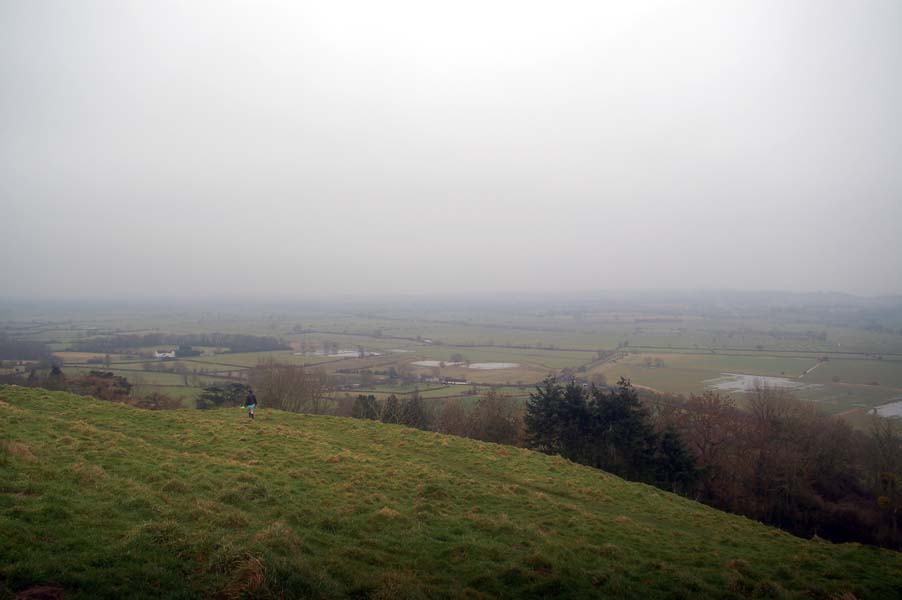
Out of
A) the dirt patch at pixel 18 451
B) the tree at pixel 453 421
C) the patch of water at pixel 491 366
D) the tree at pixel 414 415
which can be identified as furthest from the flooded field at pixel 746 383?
the dirt patch at pixel 18 451

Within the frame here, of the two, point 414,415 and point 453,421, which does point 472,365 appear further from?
point 414,415

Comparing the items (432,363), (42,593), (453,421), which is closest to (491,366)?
(432,363)

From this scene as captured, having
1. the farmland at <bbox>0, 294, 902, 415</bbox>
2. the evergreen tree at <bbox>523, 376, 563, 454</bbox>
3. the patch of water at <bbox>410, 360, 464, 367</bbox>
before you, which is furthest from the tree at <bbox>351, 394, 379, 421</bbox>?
the patch of water at <bbox>410, 360, 464, 367</bbox>

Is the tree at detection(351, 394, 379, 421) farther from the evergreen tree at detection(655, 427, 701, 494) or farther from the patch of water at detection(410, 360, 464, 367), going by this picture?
the patch of water at detection(410, 360, 464, 367)

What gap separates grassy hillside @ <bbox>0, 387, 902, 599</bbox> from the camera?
7.05 m

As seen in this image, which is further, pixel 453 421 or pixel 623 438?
pixel 453 421

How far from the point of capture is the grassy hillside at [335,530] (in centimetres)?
705

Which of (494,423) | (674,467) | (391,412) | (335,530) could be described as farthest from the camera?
(391,412)

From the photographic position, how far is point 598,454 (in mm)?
29891

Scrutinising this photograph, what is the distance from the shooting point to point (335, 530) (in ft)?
33.0

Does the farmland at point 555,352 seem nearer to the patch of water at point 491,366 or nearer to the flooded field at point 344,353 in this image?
the flooded field at point 344,353

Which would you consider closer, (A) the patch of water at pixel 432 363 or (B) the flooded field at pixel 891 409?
(B) the flooded field at pixel 891 409

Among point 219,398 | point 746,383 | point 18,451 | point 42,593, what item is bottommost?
point 746,383

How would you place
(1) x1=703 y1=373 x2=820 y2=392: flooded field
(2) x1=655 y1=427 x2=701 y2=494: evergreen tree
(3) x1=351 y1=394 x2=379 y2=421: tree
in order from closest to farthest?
1. (2) x1=655 y1=427 x2=701 y2=494: evergreen tree
2. (3) x1=351 y1=394 x2=379 y2=421: tree
3. (1) x1=703 y1=373 x2=820 y2=392: flooded field
